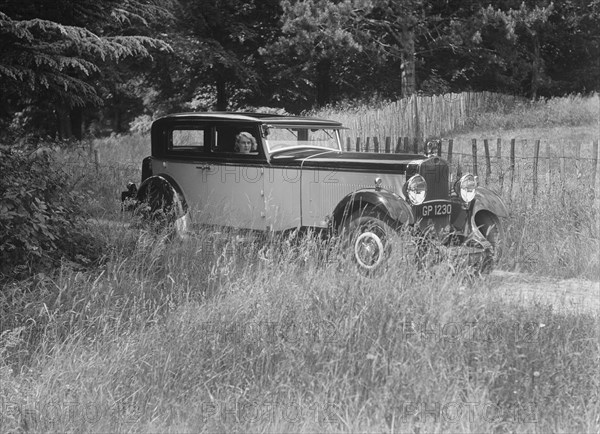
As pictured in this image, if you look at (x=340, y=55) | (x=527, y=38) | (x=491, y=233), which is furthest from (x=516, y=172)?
(x=527, y=38)

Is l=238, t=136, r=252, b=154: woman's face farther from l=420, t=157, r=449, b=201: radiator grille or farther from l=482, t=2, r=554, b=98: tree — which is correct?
l=482, t=2, r=554, b=98: tree

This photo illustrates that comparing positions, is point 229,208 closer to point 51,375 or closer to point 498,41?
point 51,375

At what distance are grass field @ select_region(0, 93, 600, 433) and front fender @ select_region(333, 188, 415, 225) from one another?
3.94 feet

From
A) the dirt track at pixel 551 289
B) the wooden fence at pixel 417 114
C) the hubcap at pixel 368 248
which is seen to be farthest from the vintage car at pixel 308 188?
the wooden fence at pixel 417 114

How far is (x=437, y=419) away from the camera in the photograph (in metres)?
3.68

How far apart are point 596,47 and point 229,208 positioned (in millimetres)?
31656

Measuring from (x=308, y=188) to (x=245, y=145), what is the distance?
1055 millimetres

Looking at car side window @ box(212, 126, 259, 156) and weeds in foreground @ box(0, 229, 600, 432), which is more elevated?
car side window @ box(212, 126, 259, 156)

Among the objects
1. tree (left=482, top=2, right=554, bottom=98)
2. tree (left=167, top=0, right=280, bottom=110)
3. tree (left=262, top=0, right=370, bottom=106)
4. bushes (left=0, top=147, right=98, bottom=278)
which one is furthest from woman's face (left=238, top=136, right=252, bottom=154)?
tree (left=482, top=2, right=554, bottom=98)

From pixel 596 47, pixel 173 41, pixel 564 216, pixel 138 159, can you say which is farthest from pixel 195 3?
pixel 564 216

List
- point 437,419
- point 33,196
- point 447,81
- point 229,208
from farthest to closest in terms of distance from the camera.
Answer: point 447,81
point 229,208
point 33,196
point 437,419

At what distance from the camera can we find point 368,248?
6.79 m

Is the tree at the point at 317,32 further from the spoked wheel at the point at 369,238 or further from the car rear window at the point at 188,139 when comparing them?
the spoked wheel at the point at 369,238

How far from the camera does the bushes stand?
590 centimetres
